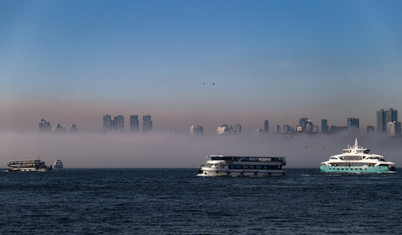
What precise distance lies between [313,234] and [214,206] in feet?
106

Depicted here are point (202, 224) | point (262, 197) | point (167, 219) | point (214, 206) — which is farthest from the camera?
point (262, 197)

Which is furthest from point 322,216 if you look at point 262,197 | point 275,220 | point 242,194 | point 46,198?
point 46,198

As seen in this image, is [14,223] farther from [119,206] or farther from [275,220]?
[275,220]

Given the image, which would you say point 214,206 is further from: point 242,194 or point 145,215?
point 242,194

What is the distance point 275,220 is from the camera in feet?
244

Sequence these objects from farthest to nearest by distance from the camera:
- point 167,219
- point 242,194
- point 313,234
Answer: point 242,194 → point 167,219 → point 313,234

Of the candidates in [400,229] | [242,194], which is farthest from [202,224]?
[242,194]

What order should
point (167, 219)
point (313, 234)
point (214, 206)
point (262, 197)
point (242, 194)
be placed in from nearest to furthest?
point (313, 234)
point (167, 219)
point (214, 206)
point (262, 197)
point (242, 194)

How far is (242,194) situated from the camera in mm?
120125

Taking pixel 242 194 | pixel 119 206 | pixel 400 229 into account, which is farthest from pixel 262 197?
pixel 400 229

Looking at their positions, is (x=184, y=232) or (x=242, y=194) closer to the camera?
(x=184, y=232)

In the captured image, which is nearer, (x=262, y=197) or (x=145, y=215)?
(x=145, y=215)

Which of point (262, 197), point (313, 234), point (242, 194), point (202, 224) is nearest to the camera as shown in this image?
point (313, 234)

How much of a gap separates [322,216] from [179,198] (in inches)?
1555
